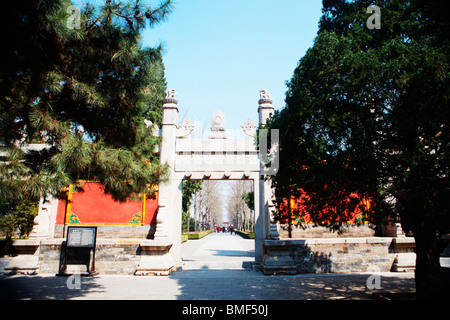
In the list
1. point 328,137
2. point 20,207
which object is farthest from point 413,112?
point 20,207

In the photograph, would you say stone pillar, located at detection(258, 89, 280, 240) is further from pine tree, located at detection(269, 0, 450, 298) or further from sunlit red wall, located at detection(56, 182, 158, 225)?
sunlit red wall, located at detection(56, 182, 158, 225)

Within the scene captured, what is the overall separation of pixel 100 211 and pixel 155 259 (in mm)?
2774

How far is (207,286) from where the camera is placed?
7.65 meters

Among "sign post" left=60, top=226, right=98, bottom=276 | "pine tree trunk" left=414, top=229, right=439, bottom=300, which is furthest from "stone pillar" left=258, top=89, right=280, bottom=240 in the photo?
"sign post" left=60, top=226, right=98, bottom=276

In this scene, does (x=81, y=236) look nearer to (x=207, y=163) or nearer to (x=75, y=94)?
(x=207, y=163)

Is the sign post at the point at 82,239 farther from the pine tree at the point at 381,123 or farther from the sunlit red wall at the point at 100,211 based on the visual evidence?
the pine tree at the point at 381,123

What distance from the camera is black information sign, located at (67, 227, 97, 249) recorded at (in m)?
9.26

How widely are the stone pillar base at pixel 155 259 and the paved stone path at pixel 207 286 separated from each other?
0.42 metres

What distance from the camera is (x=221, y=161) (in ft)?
34.4

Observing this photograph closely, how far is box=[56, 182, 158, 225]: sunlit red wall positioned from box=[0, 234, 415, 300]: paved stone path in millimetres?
1955

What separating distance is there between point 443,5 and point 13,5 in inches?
217

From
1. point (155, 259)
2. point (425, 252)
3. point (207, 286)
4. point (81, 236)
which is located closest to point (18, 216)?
point (81, 236)

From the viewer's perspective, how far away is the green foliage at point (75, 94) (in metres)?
4.14

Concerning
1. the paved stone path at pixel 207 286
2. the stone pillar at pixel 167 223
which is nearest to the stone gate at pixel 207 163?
the stone pillar at pixel 167 223
